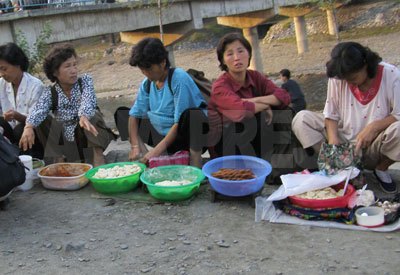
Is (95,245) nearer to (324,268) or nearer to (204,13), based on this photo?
(324,268)

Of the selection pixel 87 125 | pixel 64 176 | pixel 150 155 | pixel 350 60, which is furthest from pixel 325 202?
pixel 64 176

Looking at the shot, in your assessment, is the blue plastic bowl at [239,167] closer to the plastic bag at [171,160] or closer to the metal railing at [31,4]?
the plastic bag at [171,160]

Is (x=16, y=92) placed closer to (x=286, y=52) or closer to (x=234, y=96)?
(x=234, y=96)

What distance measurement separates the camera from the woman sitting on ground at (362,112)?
3367 millimetres

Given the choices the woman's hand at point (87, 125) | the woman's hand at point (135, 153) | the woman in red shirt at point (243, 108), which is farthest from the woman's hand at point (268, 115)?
the woman's hand at point (87, 125)

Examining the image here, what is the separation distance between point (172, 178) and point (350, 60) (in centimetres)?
Result: 165

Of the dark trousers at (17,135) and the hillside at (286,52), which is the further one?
the hillside at (286,52)

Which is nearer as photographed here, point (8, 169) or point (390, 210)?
point (390, 210)

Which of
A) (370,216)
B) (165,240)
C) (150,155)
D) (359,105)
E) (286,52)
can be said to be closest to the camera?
(370,216)

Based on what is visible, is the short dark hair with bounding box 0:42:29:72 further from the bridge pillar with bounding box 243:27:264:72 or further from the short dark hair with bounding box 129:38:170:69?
the bridge pillar with bounding box 243:27:264:72

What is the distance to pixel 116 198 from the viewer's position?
3.89m

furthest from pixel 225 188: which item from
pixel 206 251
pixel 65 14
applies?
pixel 65 14

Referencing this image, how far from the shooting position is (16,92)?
4.62 metres

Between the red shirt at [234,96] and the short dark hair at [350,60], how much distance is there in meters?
0.67
